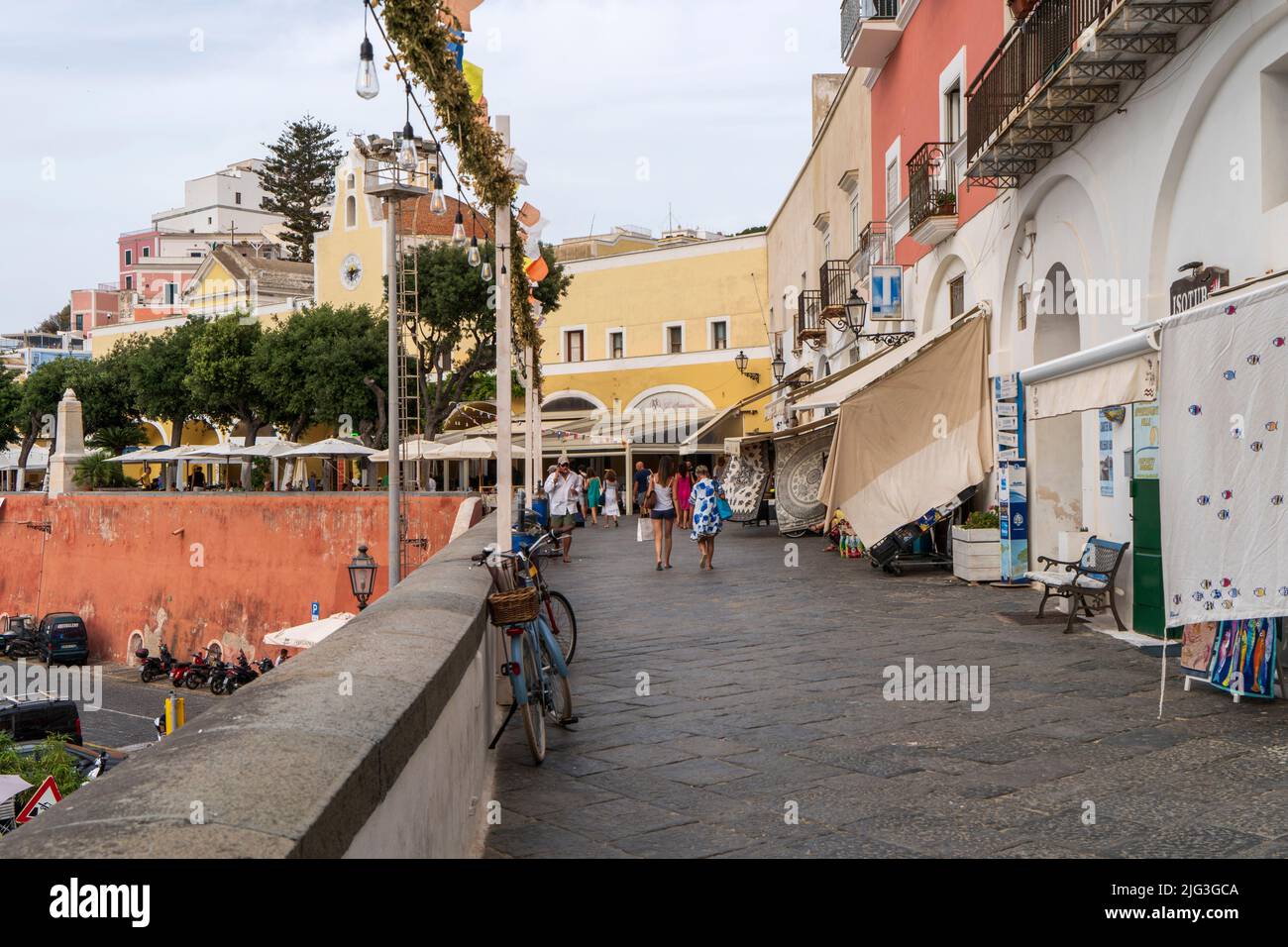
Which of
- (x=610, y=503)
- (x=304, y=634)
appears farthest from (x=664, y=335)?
(x=304, y=634)

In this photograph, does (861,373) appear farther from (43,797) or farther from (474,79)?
(43,797)

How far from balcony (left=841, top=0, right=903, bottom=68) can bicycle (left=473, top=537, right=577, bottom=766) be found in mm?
14457

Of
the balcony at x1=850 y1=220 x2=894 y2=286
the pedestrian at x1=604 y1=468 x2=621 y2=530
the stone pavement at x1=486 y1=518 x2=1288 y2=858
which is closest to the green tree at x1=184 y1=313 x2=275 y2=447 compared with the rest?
the pedestrian at x1=604 y1=468 x2=621 y2=530

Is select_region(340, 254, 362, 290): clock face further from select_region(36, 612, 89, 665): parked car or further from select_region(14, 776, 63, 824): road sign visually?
select_region(14, 776, 63, 824): road sign

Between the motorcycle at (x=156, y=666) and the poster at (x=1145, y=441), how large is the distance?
26.1 m

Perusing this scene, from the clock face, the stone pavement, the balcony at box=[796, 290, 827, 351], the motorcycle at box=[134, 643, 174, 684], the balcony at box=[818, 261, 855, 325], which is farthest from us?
the clock face

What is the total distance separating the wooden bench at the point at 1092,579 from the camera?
31.1 ft

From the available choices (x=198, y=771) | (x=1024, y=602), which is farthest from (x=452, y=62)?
(x=1024, y=602)

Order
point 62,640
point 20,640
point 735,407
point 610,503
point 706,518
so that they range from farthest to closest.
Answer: point 20,640 < point 62,640 < point 735,407 < point 610,503 < point 706,518

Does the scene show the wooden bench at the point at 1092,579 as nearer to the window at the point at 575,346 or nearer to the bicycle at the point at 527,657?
the bicycle at the point at 527,657

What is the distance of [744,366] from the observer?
3800cm

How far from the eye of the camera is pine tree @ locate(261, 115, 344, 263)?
6494 centimetres

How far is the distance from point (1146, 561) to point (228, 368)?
1546 inches
